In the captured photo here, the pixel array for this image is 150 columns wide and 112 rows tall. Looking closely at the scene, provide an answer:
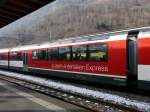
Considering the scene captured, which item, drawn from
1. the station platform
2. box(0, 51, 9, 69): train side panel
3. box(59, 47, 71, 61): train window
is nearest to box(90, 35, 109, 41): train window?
box(59, 47, 71, 61): train window

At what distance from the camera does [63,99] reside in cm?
1451

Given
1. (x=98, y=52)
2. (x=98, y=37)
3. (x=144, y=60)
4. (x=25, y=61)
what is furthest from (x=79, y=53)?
(x=25, y=61)

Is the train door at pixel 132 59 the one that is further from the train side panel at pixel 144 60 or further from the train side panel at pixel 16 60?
the train side panel at pixel 16 60

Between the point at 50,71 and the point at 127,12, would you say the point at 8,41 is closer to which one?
the point at 127,12

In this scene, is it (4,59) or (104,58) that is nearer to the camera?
(104,58)

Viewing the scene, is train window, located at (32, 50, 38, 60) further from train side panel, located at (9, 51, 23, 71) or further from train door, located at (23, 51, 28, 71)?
train side panel, located at (9, 51, 23, 71)

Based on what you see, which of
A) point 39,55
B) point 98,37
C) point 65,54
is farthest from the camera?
point 39,55

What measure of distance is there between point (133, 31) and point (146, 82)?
8.03ft

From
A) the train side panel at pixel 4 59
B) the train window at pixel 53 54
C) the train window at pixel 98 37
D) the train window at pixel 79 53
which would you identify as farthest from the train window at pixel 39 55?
the train side panel at pixel 4 59

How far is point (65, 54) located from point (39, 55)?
6.62 metres

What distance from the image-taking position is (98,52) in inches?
750

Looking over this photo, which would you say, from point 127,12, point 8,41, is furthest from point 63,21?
point 8,41

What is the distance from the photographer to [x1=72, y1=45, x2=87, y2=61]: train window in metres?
20.7

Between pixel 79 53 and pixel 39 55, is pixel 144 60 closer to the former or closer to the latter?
pixel 79 53
